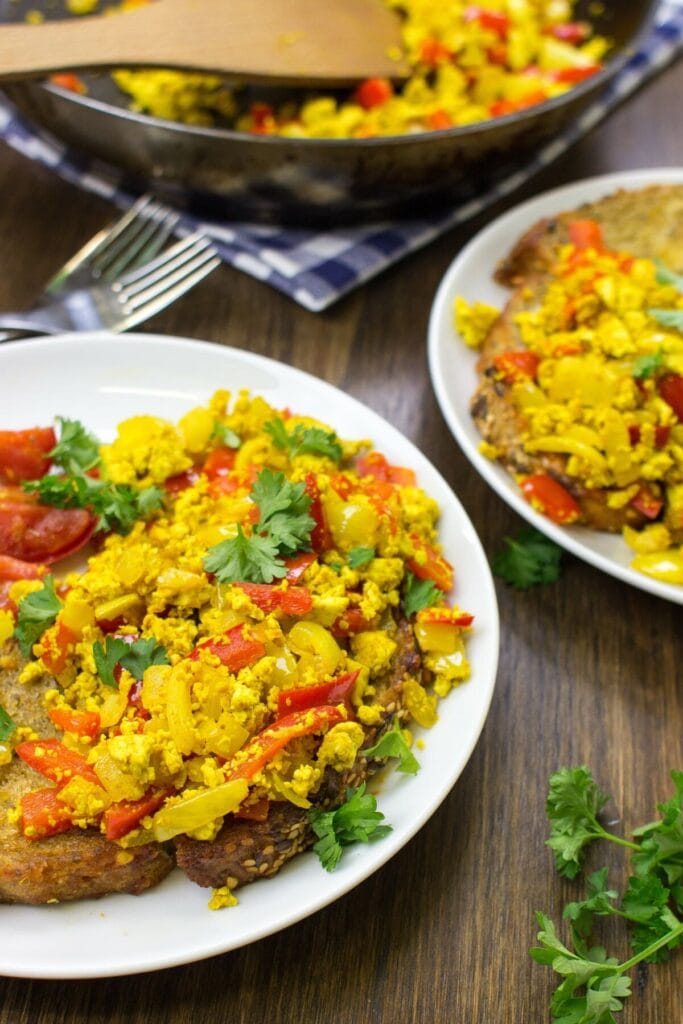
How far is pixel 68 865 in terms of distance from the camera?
Answer: 196 centimetres

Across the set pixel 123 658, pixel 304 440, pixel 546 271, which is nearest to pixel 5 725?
pixel 123 658

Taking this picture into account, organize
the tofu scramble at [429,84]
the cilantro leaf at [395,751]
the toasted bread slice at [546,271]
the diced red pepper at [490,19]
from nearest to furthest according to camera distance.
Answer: the cilantro leaf at [395,751], the toasted bread slice at [546,271], the tofu scramble at [429,84], the diced red pepper at [490,19]

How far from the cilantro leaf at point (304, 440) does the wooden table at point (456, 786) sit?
2.15 feet

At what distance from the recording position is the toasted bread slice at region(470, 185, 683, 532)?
2756mm

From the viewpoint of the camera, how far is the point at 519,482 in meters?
2.79

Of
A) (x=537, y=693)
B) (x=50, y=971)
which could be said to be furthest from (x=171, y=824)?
(x=537, y=693)

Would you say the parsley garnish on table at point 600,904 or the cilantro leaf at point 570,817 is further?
the cilantro leaf at point 570,817

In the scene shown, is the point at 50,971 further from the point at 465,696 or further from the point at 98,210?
the point at 98,210

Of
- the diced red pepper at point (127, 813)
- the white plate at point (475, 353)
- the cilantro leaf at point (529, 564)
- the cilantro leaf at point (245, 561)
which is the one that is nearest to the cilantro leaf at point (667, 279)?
the white plate at point (475, 353)

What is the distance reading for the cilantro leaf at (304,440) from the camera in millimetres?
2510

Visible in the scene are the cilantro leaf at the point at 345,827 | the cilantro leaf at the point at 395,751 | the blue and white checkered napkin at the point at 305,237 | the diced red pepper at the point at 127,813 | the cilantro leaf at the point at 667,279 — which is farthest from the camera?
the blue and white checkered napkin at the point at 305,237

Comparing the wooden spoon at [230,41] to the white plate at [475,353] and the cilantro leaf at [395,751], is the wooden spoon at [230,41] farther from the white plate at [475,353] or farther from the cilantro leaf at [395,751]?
the cilantro leaf at [395,751]

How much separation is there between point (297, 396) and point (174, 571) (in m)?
0.82

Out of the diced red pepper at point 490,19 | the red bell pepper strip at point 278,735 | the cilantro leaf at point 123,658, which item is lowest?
the red bell pepper strip at point 278,735
